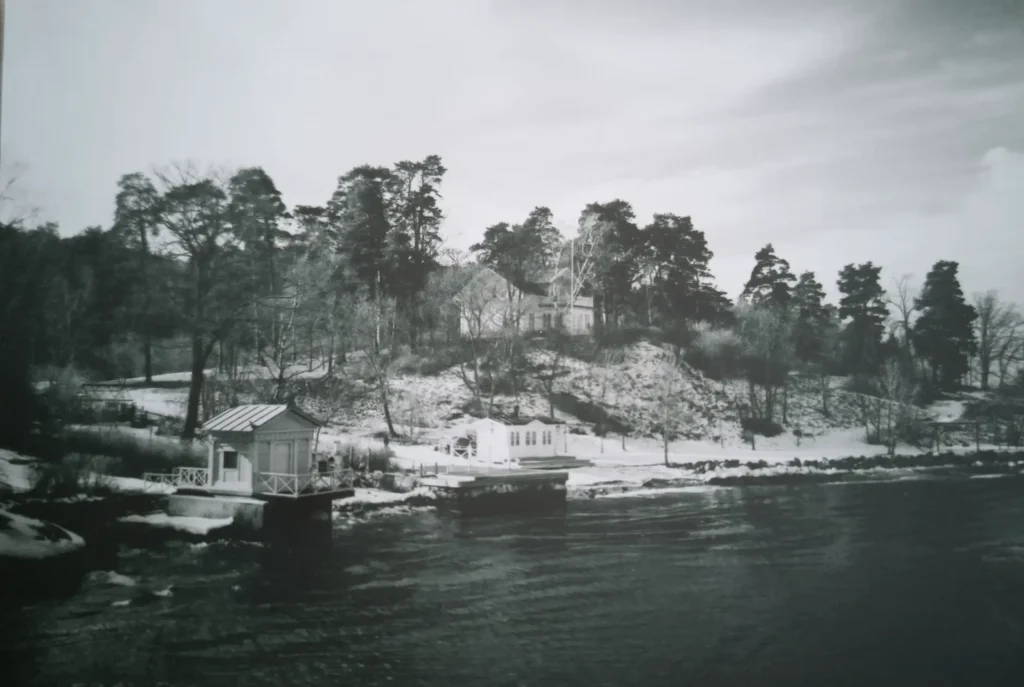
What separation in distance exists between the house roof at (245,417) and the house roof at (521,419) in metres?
4.15

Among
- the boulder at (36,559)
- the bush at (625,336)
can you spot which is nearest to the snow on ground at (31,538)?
the boulder at (36,559)

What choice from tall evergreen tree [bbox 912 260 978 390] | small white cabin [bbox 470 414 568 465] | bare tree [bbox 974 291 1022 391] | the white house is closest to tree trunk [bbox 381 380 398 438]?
the white house

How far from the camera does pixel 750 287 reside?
8.05 metres

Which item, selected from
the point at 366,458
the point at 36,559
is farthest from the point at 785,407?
the point at 36,559

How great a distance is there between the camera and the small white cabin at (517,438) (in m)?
10.4

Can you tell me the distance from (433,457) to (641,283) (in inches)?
140

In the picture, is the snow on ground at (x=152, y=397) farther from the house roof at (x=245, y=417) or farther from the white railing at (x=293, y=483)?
the white railing at (x=293, y=483)

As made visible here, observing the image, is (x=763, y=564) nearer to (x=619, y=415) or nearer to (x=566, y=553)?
(x=566, y=553)

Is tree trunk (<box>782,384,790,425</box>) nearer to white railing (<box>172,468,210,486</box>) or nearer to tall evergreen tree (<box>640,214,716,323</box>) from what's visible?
tall evergreen tree (<box>640,214,716,323</box>)

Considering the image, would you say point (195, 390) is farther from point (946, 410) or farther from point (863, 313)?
point (946, 410)

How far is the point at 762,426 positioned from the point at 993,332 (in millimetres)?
2628

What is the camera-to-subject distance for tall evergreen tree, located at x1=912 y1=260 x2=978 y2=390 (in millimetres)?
Answer: 7516

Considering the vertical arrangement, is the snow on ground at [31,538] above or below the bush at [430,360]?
below

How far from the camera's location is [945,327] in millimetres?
7547
